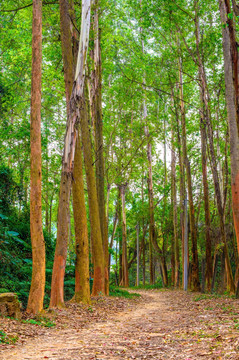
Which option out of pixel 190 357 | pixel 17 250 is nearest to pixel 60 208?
pixel 17 250

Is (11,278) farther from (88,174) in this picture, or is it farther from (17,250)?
(88,174)

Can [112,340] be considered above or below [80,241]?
A: below

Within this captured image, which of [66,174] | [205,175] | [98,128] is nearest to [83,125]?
[98,128]

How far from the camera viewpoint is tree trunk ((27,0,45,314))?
8016 mm

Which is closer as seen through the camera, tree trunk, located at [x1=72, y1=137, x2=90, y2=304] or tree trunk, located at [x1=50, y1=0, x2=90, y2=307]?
tree trunk, located at [x1=50, y1=0, x2=90, y2=307]

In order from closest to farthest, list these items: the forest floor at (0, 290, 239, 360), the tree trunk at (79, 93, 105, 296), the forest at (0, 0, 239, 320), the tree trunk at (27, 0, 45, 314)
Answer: the forest floor at (0, 290, 239, 360), the tree trunk at (27, 0, 45, 314), the forest at (0, 0, 239, 320), the tree trunk at (79, 93, 105, 296)

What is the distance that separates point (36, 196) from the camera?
27.1 ft

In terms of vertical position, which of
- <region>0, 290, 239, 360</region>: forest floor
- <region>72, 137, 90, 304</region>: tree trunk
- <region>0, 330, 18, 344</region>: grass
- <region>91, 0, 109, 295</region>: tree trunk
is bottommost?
<region>0, 290, 239, 360</region>: forest floor

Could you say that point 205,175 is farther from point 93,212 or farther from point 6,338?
point 6,338

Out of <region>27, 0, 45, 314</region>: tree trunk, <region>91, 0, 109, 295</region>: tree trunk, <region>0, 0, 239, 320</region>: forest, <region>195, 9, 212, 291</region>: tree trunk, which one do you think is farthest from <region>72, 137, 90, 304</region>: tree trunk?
<region>195, 9, 212, 291</region>: tree trunk

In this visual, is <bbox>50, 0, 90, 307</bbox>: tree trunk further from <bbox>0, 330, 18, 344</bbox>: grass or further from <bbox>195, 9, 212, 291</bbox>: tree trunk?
<bbox>195, 9, 212, 291</bbox>: tree trunk

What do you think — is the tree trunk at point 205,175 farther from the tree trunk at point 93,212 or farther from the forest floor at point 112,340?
the forest floor at point 112,340

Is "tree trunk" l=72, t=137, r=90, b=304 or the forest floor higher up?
"tree trunk" l=72, t=137, r=90, b=304

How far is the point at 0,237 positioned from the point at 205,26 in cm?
1310
